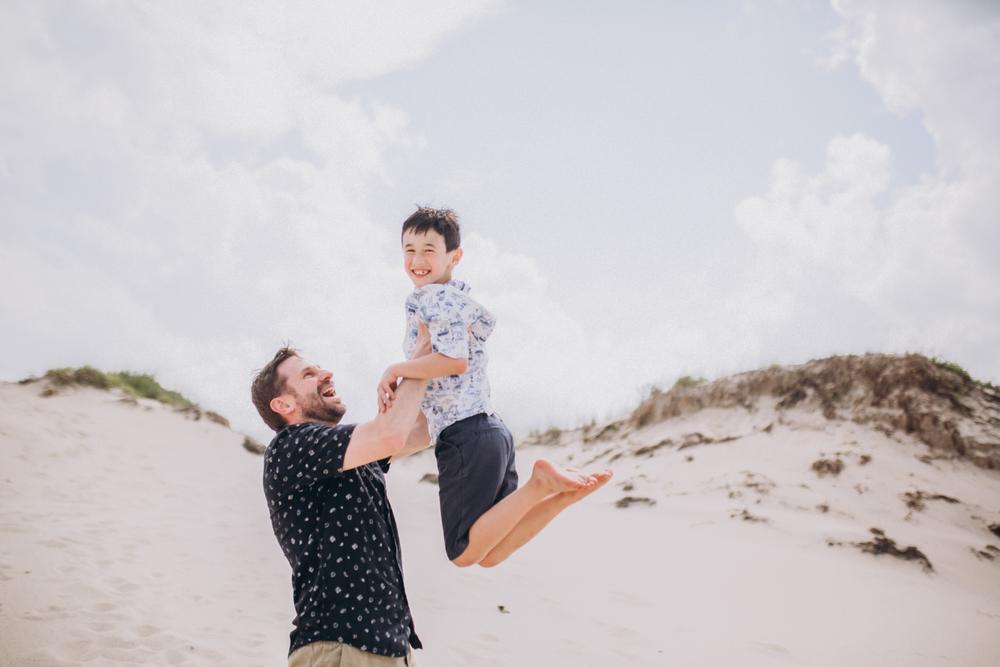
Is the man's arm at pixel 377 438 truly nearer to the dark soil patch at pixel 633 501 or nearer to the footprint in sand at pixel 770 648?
the footprint in sand at pixel 770 648

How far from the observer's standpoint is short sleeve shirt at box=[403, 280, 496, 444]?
9.76 ft

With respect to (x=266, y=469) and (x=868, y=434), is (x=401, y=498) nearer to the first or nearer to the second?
(x=868, y=434)

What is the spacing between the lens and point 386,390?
8.79ft

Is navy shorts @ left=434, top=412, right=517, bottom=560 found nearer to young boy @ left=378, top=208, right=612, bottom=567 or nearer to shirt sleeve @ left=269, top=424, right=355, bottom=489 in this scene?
young boy @ left=378, top=208, right=612, bottom=567

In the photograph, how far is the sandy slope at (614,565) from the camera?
5254 mm

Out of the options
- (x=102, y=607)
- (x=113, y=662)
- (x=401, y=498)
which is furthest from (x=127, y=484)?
(x=113, y=662)

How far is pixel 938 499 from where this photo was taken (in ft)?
29.3

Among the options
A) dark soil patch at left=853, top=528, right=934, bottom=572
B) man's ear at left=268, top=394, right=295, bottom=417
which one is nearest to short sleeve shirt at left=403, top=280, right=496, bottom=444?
man's ear at left=268, top=394, right=295, bottom=417

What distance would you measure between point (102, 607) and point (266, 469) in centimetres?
408

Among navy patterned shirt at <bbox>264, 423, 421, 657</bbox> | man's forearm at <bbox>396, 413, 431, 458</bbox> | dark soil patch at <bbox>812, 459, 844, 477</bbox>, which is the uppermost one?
dark soil patch at <bbox>812, 459, 844, 477</bbox>

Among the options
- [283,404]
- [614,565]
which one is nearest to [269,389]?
[283,404]

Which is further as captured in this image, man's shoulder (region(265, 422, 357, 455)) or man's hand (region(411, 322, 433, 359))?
man's hand (region(411, 322, 433, 359))

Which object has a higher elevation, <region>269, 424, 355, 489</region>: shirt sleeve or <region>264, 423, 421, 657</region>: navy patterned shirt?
<region>269, 424, 355, 489</region>: shirt sleeve

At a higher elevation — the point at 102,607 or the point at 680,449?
the point at 680,449
